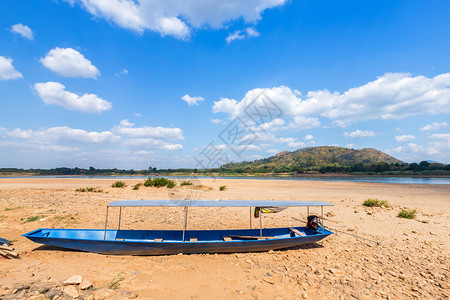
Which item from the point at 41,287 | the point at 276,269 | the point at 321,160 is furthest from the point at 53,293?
the point at 321,160

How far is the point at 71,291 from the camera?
5.39 m

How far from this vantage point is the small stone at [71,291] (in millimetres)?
5291

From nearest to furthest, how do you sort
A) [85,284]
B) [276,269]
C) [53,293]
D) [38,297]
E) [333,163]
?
[38,297]
[53,293]
[85,284]
[276,269]
[333,163]

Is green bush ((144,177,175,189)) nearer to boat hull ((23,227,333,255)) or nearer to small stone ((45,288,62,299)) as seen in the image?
boat hull ((23,227,333,255))

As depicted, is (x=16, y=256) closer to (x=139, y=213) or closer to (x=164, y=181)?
(x=139, y=213)

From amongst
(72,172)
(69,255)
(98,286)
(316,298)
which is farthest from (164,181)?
(72,172)

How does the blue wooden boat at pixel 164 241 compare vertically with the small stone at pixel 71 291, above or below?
above

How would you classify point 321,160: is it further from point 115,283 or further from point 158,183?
point 115,283

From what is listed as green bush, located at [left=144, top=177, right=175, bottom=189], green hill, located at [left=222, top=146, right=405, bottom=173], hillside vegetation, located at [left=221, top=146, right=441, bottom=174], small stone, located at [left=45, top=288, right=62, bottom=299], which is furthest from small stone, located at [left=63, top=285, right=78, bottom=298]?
green hill, located at [left=222, top=146, right=405, bottom=173]

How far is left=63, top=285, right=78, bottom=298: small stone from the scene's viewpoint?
529 centimetres

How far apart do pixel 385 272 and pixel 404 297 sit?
1534mm

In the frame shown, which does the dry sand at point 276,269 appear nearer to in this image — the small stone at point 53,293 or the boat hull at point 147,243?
the boat hull at point 147,243

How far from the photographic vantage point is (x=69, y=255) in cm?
820

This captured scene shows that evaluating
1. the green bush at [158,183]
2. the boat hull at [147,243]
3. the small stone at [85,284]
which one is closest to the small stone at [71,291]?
the small stone at [85,284]
